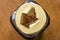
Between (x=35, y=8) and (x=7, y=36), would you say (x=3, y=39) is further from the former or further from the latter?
(x=35, y=8)

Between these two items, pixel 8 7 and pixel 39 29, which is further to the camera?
pixel 8 7

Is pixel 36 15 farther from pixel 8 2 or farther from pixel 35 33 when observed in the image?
pixel 8 2

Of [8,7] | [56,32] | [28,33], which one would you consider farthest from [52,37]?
[8,7]

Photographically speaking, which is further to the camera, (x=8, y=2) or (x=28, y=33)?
(x=8, y=2)

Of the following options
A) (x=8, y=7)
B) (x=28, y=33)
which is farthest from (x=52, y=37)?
(x=8, y=7)

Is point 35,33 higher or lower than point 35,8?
A: lower

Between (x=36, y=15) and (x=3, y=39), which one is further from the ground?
(x=36, y=15)
